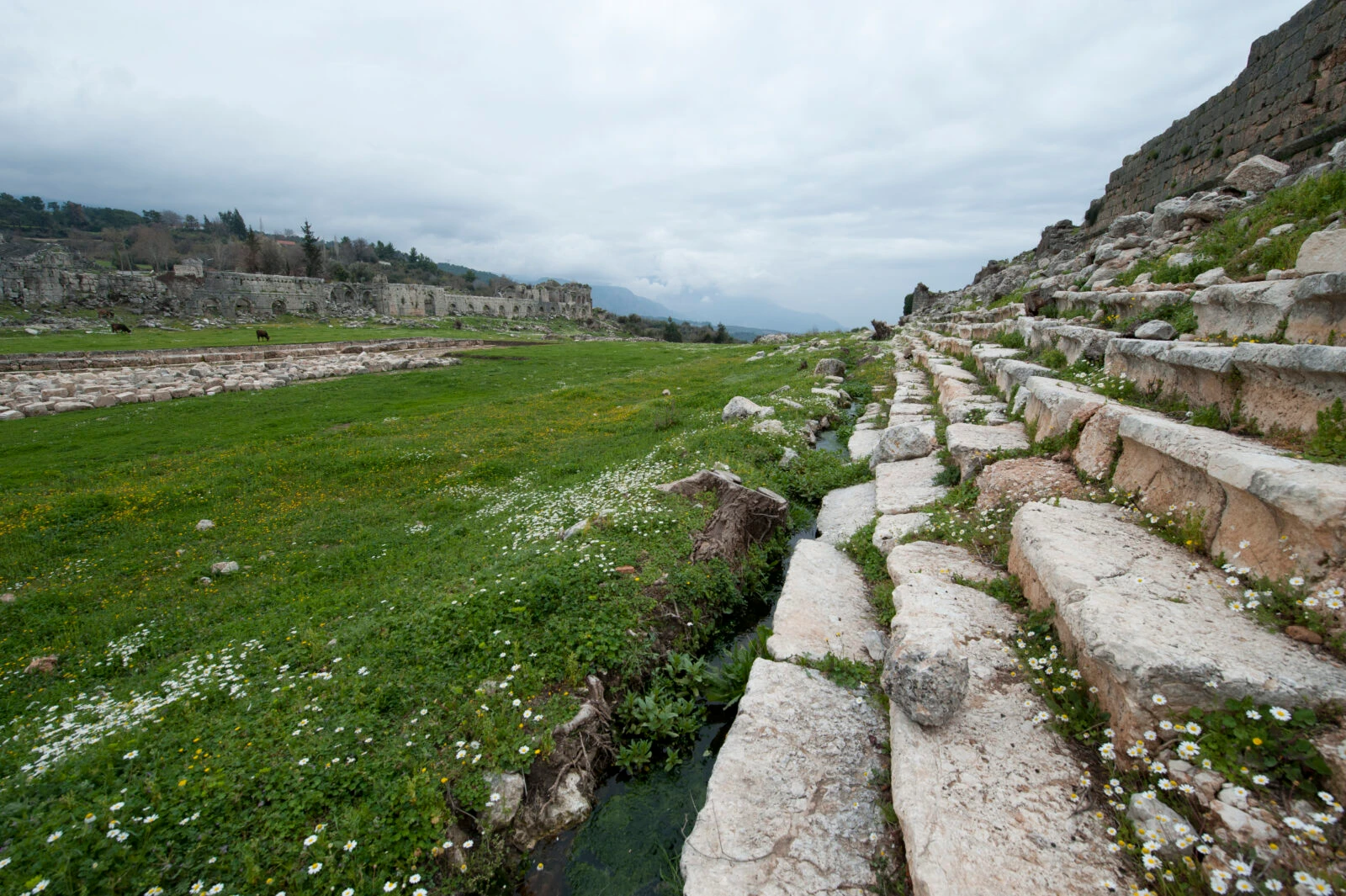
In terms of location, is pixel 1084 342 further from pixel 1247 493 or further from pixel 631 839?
pixel 631 839

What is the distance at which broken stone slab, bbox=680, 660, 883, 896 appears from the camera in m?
3.33

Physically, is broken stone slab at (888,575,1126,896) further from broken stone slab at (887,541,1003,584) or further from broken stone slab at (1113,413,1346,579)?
broken stone slab at (1113,413,1346,579)

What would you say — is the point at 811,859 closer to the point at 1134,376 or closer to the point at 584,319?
the point at 1134,376

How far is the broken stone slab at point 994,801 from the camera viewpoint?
2.72 meters

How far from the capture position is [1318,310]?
4859 mm

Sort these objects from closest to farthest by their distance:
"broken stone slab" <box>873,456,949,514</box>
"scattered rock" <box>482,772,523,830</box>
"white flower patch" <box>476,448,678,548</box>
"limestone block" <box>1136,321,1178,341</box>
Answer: "scattered rock" <box>482,772,523,830</box> < "limestone block" <box>1136,321,1178,341</box> < "broken stone slab" <box>873,456,949,514</box> < "white flower patch" <box>476,448,678,548</box>

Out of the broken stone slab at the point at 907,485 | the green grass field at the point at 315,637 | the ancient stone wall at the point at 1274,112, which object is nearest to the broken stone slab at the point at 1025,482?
the broken stone slab at the point at 907,485

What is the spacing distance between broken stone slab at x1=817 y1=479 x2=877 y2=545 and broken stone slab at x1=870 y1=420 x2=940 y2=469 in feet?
1.80

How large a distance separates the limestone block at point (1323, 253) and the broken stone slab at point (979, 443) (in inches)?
120

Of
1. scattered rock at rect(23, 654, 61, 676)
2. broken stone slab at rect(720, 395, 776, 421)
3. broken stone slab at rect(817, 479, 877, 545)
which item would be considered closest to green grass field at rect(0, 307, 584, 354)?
scattered rock at rect(23, 654, 61, 676)

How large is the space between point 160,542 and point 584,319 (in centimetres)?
8560

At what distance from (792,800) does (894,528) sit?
395 cm

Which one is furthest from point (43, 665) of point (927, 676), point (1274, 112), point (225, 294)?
point (225, 294)

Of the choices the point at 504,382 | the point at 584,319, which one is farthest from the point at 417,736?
the point at 584,319
